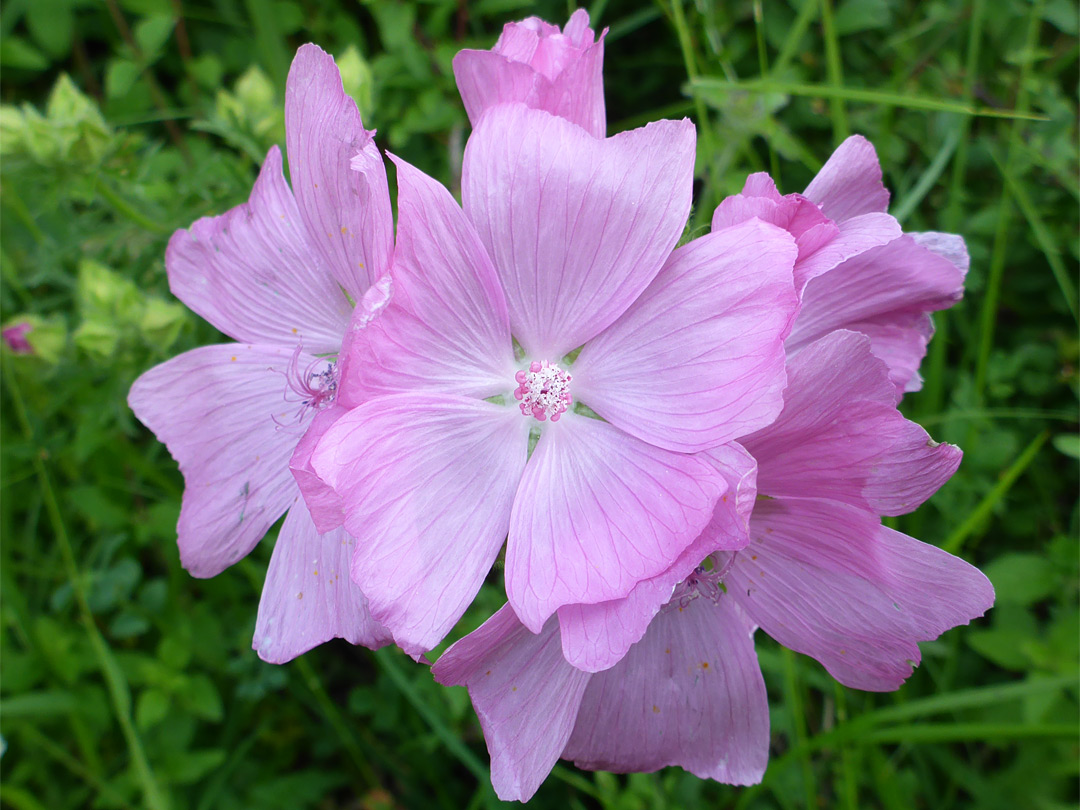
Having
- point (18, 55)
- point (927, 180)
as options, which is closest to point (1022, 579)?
point (927, 180)

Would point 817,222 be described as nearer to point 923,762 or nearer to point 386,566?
point 386,566

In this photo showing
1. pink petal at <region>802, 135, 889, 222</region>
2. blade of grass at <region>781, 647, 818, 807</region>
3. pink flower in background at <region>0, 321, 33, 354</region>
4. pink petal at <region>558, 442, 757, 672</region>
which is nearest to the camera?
pink petal at <region>558, 442, 757, 672</region>

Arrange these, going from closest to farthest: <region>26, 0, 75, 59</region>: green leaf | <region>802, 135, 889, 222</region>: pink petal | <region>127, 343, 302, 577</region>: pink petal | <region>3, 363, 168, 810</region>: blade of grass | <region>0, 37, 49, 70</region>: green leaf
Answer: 1. <region>802, 135, 889, 222</region>: pink petal
2. <region>127, 343, 302, 577</region>: pink petal
3. <region>3, 363, 168, 810</region>: blade of grass
4. <region>0, 37, 49, 70</region>: green leaf
5. <region>26, 0, 75, 59</region>: green leaf

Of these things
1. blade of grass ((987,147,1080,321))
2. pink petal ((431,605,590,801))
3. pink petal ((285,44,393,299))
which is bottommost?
blade of grass ((987,147,1080,321))

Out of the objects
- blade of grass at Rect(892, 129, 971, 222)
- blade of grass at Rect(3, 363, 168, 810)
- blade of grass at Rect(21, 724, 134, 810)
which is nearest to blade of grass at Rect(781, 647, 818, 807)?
blade of grass at Rect(892, 129, 971, 222)

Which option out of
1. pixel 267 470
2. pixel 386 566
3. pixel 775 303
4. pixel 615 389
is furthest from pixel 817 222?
pixel 267 470

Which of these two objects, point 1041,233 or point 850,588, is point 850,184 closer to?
point 850,588

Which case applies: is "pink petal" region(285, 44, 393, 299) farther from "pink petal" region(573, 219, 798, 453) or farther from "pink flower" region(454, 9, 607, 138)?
"pink petal" region(573, 219, 798, 453)
